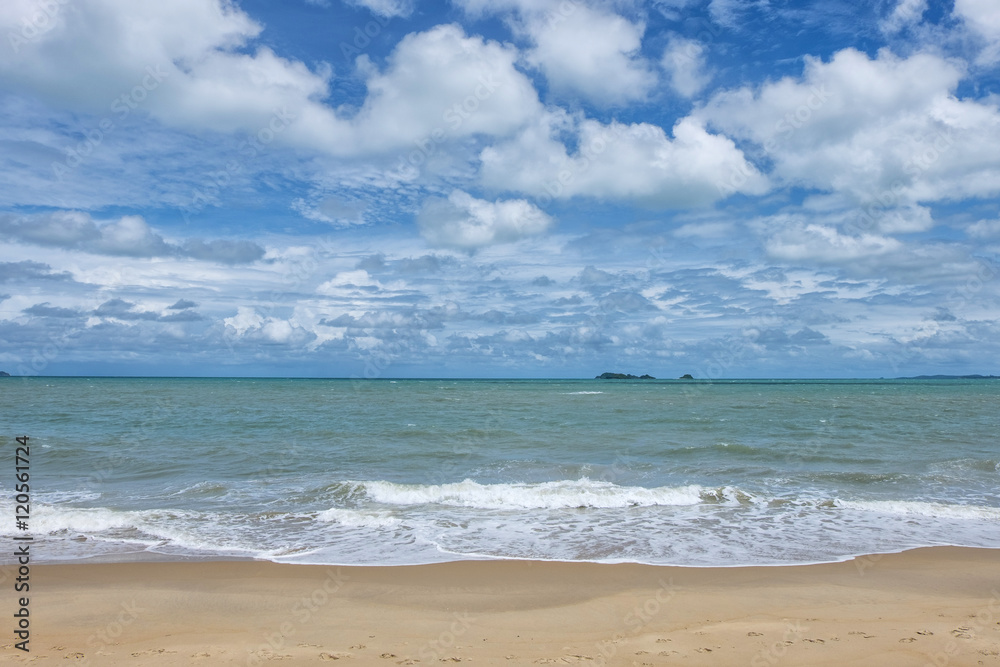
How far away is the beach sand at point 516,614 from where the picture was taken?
5.73 meters

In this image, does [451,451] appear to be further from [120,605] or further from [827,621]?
[827,621]

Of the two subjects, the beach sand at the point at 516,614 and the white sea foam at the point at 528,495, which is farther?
the white sea foam at the point at 528,495

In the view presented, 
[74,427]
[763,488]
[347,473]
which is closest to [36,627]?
[347,473]

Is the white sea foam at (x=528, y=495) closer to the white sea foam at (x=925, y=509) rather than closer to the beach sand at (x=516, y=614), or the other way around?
the white sea foam at (x=925, y=509)

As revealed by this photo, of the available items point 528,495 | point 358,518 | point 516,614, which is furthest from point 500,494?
point 516,614

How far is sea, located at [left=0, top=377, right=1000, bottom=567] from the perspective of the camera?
387 inches

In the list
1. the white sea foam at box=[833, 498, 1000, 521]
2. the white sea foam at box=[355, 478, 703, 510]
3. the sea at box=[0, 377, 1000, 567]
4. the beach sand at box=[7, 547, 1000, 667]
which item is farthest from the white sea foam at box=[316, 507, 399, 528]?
the white sea foam at box=[833, 498, 1000, 521]

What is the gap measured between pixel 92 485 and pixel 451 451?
10.3 meters

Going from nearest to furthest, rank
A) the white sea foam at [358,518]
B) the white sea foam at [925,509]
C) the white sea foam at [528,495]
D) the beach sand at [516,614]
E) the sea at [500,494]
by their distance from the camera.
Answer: the beach sand at [516,614], the sea at [500,494], the white sea foam at [358,518], the white sea foam at [925,509], the white sea foam at [528,495]

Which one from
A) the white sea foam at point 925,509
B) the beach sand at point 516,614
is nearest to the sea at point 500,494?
the white sea foam at point 925,509

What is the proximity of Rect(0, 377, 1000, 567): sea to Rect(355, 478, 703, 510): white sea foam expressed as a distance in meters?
0.06

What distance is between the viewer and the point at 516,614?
6895 millimetres

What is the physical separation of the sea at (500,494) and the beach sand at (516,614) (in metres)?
0.73

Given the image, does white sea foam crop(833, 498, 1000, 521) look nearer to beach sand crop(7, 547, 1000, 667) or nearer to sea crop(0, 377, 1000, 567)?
sea crop(0, 377, 1000, 567)
